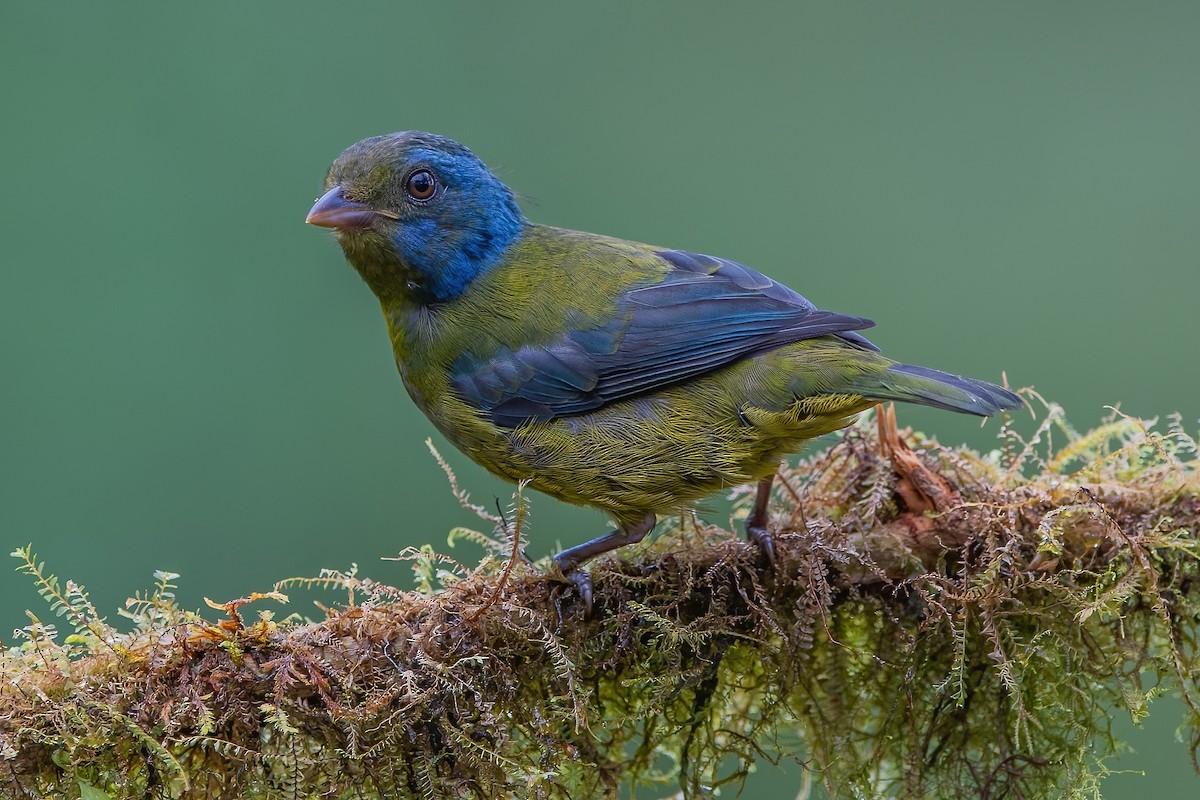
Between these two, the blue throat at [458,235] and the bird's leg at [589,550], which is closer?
the bird's leg at [589,550]

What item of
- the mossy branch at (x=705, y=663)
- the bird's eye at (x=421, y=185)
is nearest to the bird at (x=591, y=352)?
the bird's eye at (x=421, y=185)

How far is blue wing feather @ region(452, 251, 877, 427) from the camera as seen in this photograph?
3477mm

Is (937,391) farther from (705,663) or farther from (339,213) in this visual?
(339,213)

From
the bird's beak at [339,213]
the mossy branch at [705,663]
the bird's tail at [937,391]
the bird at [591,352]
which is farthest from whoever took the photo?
the bird's beak at [339,213]

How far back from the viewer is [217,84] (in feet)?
19.2

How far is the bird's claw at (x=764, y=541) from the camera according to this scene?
305 cm

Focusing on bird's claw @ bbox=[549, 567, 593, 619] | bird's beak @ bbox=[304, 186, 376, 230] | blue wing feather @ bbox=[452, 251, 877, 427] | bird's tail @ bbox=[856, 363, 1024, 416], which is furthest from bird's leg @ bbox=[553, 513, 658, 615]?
bird's beak @ bbox=[304, 186, 376, 230]

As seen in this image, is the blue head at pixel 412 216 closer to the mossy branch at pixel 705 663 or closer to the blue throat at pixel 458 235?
the blue throat at pixel 458 235

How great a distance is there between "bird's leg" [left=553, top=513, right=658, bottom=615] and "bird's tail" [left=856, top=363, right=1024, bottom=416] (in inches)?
31.0

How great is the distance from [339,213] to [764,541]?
1.81 m

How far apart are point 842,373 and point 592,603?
102 cm

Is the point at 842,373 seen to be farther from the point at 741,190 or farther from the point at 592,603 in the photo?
the point at 741,190

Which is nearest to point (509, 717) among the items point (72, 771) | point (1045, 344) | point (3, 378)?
point (72, 771)

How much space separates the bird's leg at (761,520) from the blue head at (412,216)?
1273 mm
